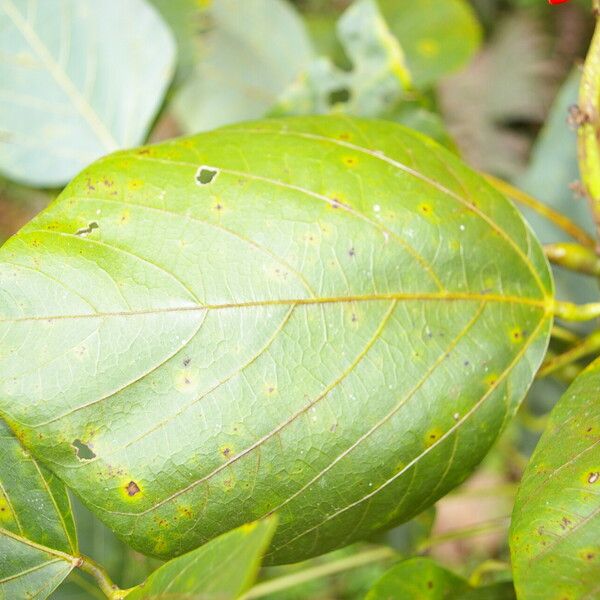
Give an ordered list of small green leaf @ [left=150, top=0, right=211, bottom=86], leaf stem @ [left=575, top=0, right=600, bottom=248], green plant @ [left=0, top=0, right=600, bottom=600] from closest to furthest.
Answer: green plant @ [left=0, top=0, right=600, bottom=600]
leaf stem @ [left=575, top=0, right=600, bottom=248]
small green leaf @ [left=150, top=0, right=211, bottom=86]

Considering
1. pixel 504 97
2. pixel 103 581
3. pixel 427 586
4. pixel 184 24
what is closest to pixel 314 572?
pixel 427 586

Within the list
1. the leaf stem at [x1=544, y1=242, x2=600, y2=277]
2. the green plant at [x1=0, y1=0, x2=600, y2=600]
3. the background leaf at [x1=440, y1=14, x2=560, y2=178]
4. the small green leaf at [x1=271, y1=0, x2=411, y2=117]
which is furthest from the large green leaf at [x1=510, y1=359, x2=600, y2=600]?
the background leaf at [x1=440, y1=14, x2=560, y2=178]

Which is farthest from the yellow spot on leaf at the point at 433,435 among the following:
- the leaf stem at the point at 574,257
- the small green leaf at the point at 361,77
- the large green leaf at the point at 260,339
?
the small green leaf at the point at 361,77

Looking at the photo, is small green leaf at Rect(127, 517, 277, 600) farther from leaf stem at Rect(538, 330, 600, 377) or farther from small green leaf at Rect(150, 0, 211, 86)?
small green leaf at Rect(150, 0, 211, 86)

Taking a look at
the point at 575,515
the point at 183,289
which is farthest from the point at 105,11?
the point at 575,515

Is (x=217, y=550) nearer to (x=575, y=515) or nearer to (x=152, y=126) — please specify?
(x=575, y=515)

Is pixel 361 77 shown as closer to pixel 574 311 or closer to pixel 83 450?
pixel 574 311
